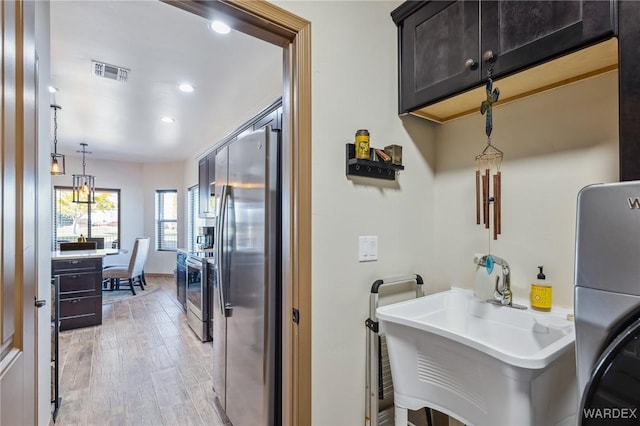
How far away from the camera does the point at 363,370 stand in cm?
148

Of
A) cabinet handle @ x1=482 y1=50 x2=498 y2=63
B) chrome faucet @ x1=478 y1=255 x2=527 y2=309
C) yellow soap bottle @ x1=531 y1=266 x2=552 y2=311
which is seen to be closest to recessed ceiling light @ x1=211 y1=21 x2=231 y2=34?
cabinet handle @ x1=482 y1=50 x2=498 y2=63

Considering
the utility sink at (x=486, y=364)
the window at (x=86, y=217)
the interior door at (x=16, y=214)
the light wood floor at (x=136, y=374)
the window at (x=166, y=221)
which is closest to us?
the interior door at (x=16, y=214)

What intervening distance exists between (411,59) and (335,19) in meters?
0.44

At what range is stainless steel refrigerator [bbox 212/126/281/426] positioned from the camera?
1.60 meters

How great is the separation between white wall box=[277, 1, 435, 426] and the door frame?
42mm

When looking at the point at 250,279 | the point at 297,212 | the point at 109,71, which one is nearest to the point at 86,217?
the point at 109,71

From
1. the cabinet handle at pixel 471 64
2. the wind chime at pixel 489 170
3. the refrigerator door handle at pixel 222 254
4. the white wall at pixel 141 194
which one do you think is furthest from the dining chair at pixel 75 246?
the cabinet handle at pixel 471 64

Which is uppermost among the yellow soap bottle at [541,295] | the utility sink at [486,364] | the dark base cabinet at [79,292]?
the yellow soap bottle at [541,295]

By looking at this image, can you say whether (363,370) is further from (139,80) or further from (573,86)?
(139,80)

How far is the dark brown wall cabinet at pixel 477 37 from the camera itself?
103 centimetres

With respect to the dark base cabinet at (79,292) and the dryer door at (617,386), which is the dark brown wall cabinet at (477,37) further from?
the dark base cabinet at (79,292)

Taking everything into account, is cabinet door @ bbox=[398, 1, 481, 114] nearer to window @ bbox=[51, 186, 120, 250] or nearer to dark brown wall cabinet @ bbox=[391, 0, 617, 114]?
dark brown wall cabinet @ bbox=[391, 0, 617, 114]

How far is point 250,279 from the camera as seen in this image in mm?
1723

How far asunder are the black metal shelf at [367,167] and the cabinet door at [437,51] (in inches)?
13.9
